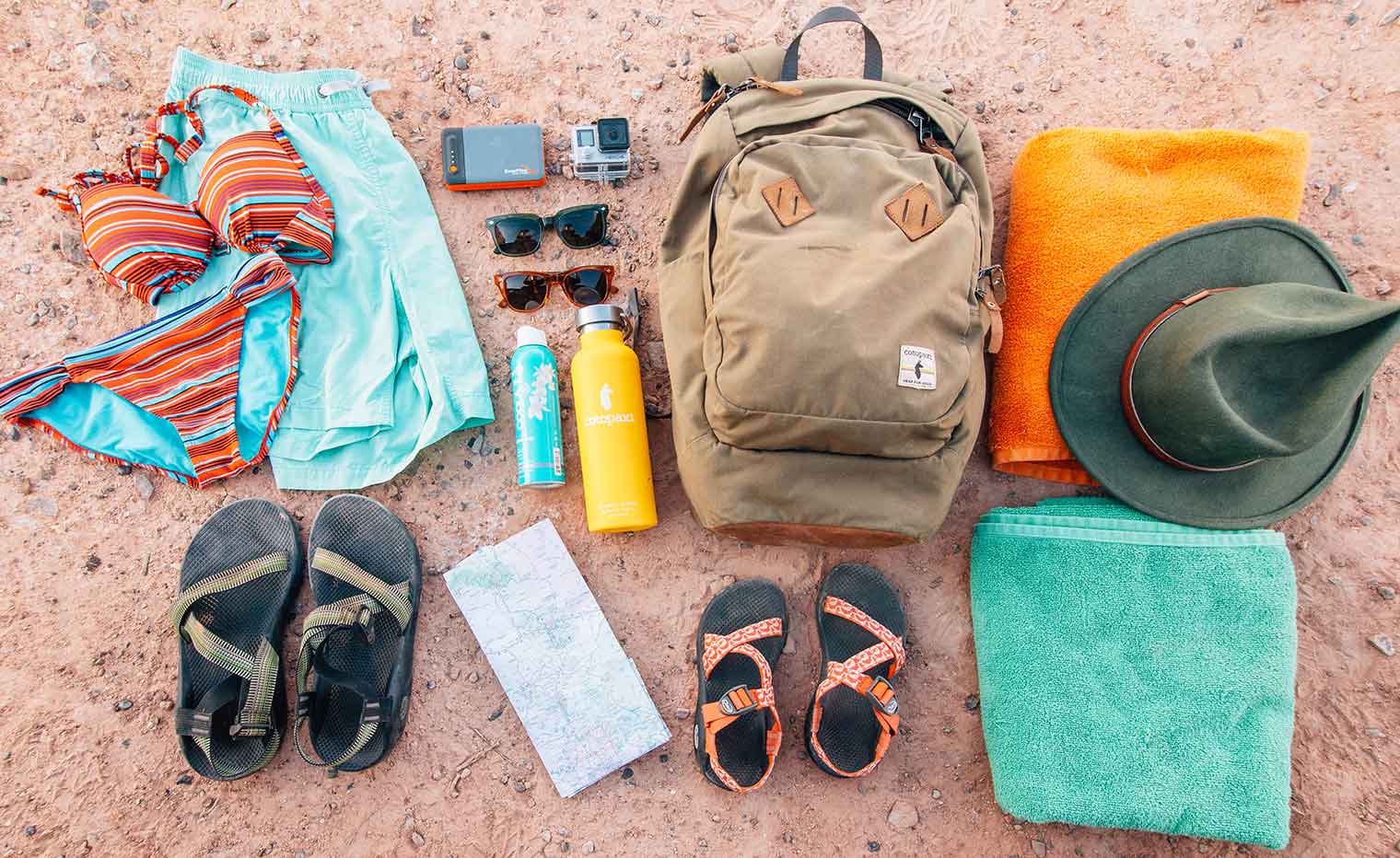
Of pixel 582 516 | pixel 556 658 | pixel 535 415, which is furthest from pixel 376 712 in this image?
pixel 535 415

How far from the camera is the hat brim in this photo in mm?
1758

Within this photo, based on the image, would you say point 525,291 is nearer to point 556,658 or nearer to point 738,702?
point 556,658

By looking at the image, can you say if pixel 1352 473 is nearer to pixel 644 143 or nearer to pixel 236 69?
pixel 644 143

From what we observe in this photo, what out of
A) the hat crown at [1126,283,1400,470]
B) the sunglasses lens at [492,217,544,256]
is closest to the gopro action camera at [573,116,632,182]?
the sunglasses lens at [492,217,544,256]

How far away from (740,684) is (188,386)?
1.61 m

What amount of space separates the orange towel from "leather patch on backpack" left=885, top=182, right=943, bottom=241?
49 cm

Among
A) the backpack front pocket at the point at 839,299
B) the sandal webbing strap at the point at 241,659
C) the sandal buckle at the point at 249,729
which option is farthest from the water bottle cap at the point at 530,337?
the sandal buckle at the point at 249,729

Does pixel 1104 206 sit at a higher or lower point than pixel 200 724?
higher

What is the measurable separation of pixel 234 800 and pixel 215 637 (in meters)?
0.47

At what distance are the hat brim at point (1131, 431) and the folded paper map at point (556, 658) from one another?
1323mm

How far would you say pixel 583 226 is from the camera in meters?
1.97

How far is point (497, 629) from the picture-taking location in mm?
1916

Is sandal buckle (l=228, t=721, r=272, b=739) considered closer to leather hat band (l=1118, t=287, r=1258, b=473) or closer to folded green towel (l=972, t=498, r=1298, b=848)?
folded green towel (l=972, t=498, r=1298, b=848)

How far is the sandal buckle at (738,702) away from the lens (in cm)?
182
